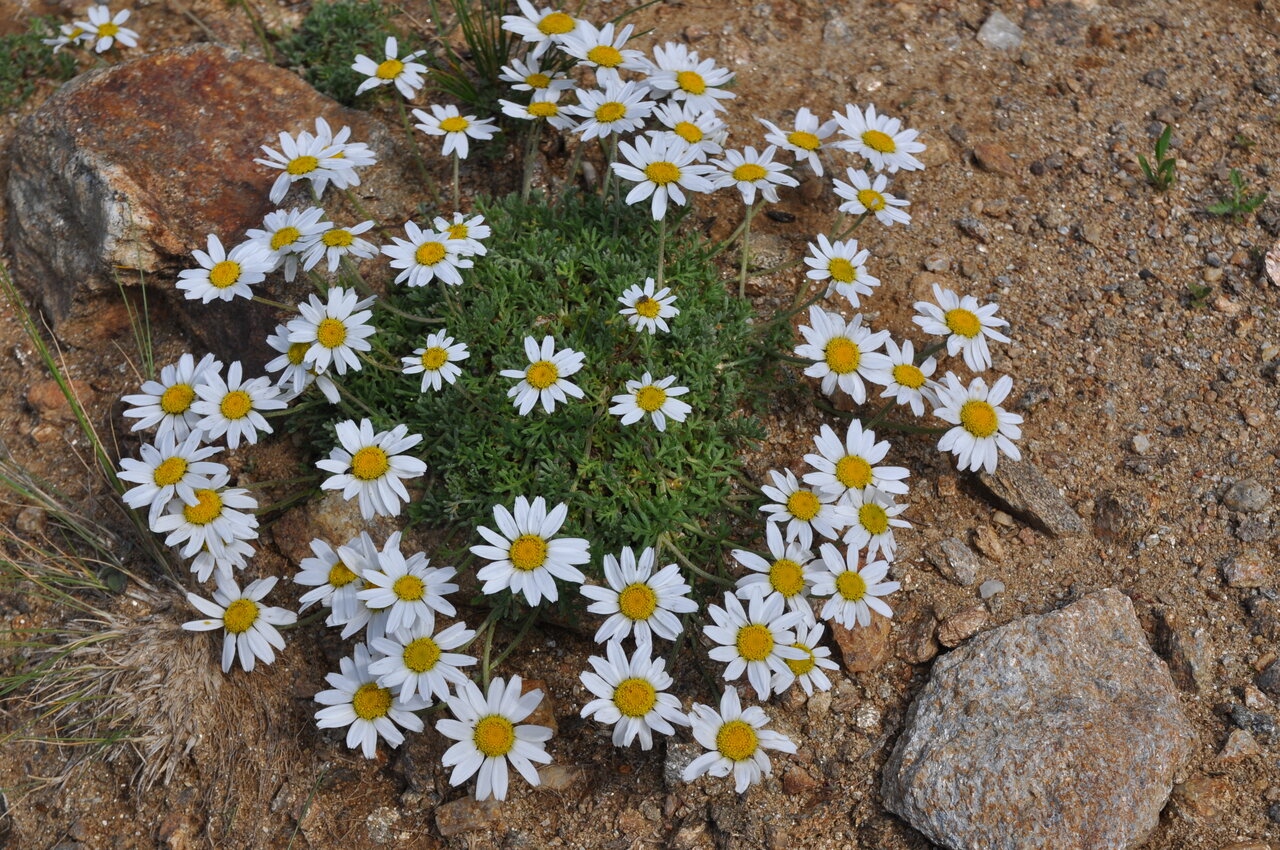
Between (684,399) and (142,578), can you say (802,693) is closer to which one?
(684,399)

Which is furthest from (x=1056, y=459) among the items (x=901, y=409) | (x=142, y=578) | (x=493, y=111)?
(x=142, y=578)

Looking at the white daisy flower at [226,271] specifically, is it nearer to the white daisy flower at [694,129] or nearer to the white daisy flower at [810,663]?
the white daisy flower at [694,129]

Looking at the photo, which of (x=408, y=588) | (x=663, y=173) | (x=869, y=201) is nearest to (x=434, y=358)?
(x=408, y=588)

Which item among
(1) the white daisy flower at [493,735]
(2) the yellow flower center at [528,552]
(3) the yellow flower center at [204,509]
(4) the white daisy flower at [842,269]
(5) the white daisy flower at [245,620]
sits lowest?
(5) the white daisy flower at [245,620]

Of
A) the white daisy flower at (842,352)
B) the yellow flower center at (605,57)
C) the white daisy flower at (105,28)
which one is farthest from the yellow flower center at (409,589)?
the white daisy flower at (105,28)

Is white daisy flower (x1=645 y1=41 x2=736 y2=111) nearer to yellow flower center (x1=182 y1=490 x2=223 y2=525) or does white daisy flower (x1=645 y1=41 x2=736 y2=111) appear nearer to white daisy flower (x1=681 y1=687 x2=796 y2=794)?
yellow flower center (x1=182 y1=490 x2=223 y2=525)

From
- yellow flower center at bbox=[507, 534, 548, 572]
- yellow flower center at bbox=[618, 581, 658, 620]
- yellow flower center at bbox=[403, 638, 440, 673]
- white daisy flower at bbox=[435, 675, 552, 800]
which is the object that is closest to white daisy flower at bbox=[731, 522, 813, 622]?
yellow flower center at bbox=[618, 581, 658, 620]
